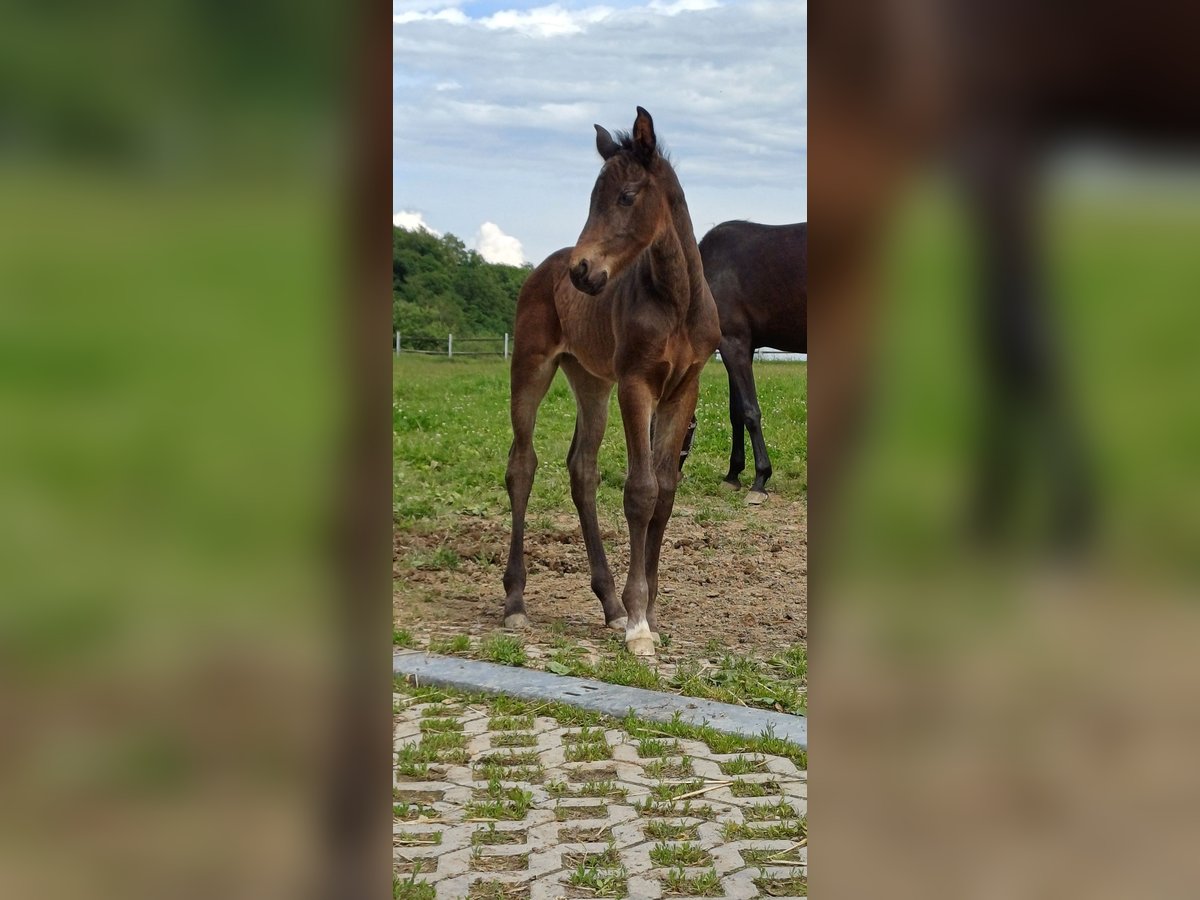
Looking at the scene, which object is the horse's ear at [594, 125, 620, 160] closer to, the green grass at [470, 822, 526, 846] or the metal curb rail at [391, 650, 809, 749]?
the metal curb rail at [391, 650, 809, 749]

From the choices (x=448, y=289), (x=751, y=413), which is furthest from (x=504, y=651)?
(x=448, y=289)

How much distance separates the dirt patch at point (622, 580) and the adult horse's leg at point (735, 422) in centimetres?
75

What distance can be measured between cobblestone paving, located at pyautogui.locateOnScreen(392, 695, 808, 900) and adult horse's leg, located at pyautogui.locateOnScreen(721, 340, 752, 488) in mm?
5285

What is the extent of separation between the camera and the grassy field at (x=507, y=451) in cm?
857

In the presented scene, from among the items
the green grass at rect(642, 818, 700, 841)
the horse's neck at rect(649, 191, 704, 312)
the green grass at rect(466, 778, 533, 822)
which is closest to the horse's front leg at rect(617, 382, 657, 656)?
the horse's neck at rect(649, 191, 704, 312)

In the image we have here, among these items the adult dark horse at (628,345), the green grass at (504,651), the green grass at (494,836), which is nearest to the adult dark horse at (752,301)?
the adult dark horse at (628,345)

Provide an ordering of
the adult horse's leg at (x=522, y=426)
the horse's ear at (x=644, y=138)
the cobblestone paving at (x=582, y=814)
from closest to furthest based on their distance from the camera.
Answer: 1. the cobblestone paving at (x=582, y=814)
2. the horse's ear at (x=644, y=138)
3. the adult horse's leg at (x=522, y=426)

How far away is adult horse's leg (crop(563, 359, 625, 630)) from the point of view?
19.1ft

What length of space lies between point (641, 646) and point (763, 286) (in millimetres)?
4683
